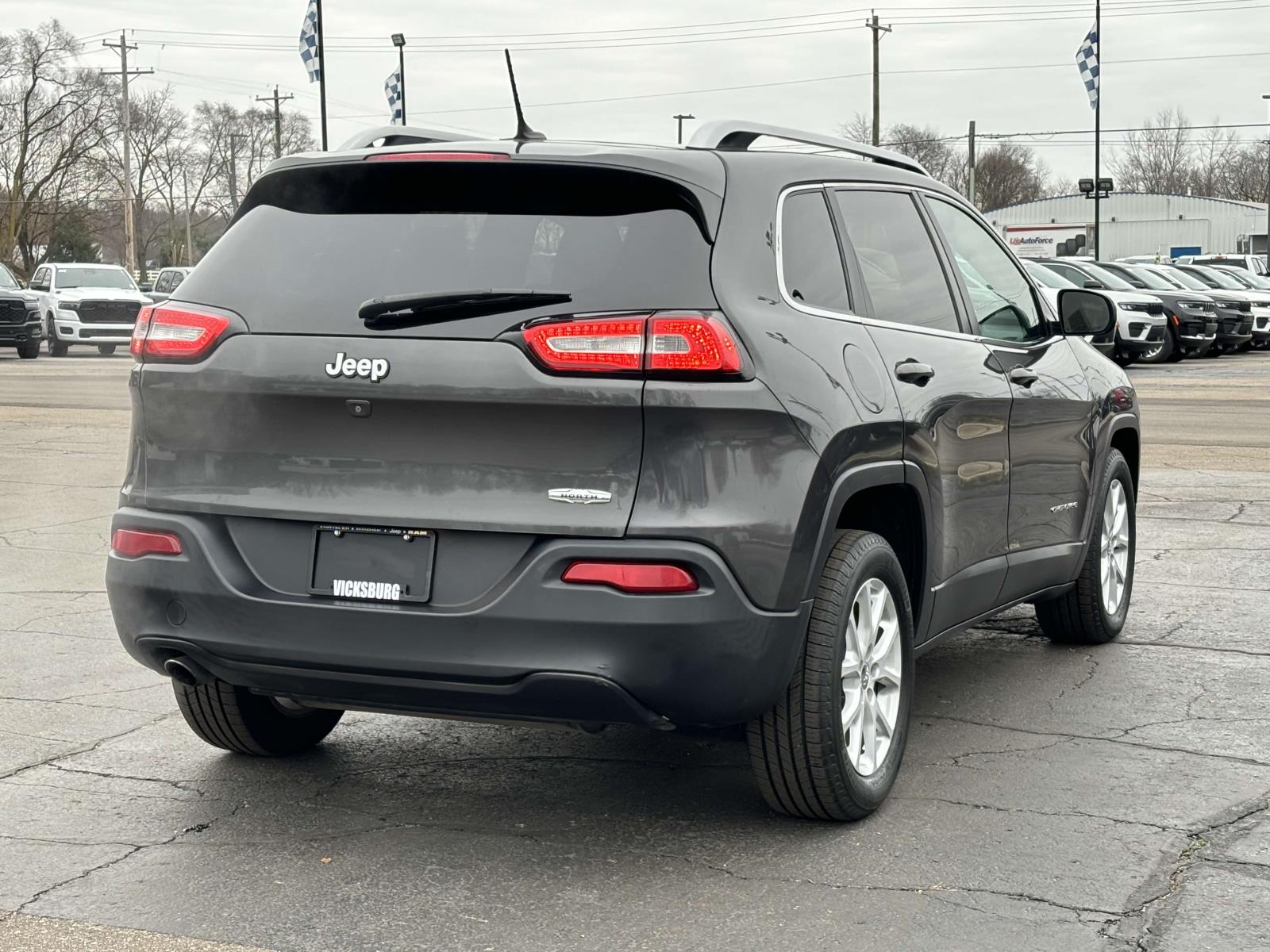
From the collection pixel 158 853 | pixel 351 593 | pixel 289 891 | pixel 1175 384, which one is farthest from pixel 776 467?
pixel 1175 384

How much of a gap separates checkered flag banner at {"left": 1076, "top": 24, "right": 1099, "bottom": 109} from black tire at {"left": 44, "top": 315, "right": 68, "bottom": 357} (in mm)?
29280

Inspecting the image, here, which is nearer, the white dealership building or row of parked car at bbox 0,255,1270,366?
row of parked car at bbox 0,255,1270,366

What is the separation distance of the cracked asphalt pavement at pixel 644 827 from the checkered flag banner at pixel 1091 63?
44.0 metres

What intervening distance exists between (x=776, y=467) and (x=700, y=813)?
1107 millimetres

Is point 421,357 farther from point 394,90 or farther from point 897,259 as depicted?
point 394,90

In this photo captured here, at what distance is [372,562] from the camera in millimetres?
4066

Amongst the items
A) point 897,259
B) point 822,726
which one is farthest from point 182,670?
point 897,259

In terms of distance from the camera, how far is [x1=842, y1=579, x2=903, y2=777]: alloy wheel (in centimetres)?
447

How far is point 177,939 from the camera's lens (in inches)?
145

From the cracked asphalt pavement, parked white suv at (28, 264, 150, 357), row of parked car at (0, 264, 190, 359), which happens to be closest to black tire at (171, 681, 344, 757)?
the cracked asphalt pavement

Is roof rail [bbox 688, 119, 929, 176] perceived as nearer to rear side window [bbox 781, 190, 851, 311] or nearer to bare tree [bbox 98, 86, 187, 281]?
rear side window [bbox 781, 190, 851, 311]

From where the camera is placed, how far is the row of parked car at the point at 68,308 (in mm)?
31984

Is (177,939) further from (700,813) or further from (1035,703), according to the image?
(1035,703)

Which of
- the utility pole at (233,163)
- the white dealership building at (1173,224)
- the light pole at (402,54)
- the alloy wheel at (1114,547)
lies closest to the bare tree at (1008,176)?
the white dealership building at (1173,224)
